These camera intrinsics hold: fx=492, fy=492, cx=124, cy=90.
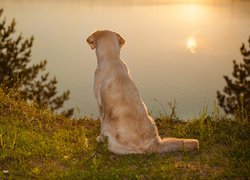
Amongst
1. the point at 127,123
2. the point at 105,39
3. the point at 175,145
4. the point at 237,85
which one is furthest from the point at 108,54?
the point at 237,85

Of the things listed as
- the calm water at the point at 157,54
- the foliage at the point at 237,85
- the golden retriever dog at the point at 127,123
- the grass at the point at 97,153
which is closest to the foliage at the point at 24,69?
the foliage at the point at 237,85

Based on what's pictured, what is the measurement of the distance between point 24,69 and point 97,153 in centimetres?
2482

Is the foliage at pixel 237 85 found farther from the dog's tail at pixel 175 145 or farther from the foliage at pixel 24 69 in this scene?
the dog's tail at pixel 175 145

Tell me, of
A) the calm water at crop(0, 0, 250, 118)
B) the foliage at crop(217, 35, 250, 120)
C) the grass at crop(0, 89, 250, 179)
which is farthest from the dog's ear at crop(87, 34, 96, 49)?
the calm water at crop(0, 0, 250, 118)

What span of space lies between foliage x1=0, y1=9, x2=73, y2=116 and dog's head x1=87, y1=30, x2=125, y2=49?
64.7 ft

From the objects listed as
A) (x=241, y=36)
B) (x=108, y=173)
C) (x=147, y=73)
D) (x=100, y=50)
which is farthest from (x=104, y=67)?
(x=241, y=36)

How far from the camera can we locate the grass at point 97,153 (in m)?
7.64

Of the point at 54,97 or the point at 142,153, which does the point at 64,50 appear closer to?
the point at 54,97

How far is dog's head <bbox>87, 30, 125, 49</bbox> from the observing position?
9656 mm

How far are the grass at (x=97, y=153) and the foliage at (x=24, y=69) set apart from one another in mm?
19424

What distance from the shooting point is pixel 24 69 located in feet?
107

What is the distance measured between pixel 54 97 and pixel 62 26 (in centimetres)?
13709

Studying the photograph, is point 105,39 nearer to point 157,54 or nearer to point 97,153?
point 97,153

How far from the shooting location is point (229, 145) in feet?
30.4
